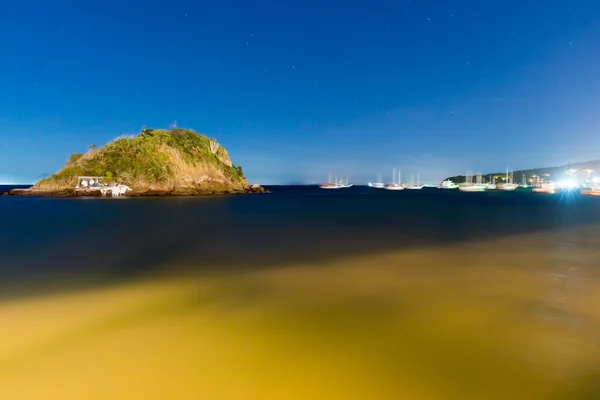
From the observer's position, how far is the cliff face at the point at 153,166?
90500 millimetres

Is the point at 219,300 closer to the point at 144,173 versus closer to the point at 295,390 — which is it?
the point at 295,390

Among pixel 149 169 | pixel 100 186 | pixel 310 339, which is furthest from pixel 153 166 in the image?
pixel 310 339

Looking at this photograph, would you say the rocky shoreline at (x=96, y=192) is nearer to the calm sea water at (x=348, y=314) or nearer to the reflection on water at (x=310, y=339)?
the calm sea water at (x=348, y=314)

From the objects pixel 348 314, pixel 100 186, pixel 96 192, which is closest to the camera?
pixel 348 314

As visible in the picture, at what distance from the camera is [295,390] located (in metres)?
5.06

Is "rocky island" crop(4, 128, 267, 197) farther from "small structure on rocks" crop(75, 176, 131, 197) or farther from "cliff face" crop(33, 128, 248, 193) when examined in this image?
"small structure on rocks" crop(75, 176, 131, 197)

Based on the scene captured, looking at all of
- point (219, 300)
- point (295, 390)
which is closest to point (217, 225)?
point (219, 300)

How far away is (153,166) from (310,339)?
314 ft

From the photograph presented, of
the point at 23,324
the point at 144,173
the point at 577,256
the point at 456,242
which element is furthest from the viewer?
the point at 144,173

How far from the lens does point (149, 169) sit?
304ft

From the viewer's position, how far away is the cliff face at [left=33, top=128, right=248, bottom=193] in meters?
90.5

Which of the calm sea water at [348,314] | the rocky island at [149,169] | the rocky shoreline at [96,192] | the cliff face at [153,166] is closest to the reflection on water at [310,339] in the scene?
the calm sea water at [348,314]

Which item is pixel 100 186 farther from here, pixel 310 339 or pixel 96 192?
pixel 310 339

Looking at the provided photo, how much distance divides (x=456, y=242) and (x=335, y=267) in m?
10.8
